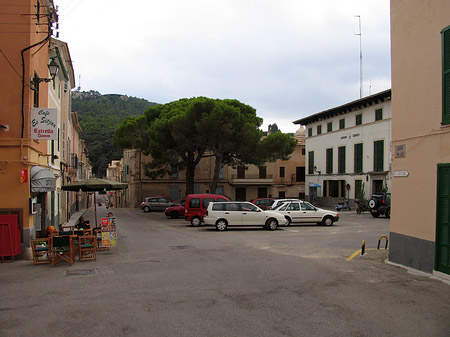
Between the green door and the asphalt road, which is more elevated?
the green door

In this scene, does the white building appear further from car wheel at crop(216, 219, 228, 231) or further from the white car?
car wheel at crop(216, 219, 228, 231)

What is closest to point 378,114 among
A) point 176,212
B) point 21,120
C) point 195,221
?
point 176,212

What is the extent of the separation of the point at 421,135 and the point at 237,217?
12.0 m

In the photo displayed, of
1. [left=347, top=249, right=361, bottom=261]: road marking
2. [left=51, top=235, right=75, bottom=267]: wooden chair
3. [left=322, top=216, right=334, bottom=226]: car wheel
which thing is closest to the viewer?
[left=51, top=235, right=75, bottom=267]: wooden chair

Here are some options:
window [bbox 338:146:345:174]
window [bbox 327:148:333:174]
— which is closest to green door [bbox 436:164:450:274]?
window [bbox 338:146:345:174]

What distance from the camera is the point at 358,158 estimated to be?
40.2 metres

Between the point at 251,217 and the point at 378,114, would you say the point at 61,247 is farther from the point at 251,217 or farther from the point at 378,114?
the point at 378,114

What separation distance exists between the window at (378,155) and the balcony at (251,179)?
15790 mm

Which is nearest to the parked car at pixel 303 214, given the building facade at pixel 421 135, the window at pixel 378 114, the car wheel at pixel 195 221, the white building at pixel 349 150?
the car wheel at pixel 195 221

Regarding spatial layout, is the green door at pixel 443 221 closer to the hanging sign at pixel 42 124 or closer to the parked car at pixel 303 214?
the hanging sign at pixel 42 124

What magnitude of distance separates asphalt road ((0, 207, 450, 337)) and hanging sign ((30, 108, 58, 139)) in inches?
147

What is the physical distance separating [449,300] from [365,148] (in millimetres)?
33298

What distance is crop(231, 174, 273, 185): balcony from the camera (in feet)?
163

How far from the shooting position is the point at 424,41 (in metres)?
9.70
